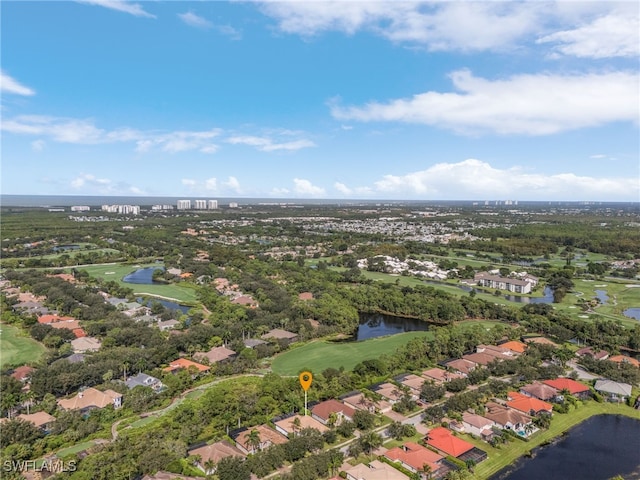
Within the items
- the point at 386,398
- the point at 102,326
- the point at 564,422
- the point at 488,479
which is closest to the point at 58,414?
the point at 102,326

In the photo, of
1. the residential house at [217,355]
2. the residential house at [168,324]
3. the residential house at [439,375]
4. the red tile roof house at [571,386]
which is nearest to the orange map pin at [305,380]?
the residential house at [217,355]

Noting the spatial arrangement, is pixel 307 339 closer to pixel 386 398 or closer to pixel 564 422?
pixel 386 398

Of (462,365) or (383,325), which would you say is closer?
(462,365)

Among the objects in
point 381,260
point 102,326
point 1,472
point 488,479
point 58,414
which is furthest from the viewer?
point 381,260

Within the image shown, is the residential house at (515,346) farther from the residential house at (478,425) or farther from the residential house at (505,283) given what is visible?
the residential house at (505,283)

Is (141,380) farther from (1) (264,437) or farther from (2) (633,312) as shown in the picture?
(2) (633,312)

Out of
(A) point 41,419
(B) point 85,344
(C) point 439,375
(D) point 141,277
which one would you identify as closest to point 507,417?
(C) point 439,375
